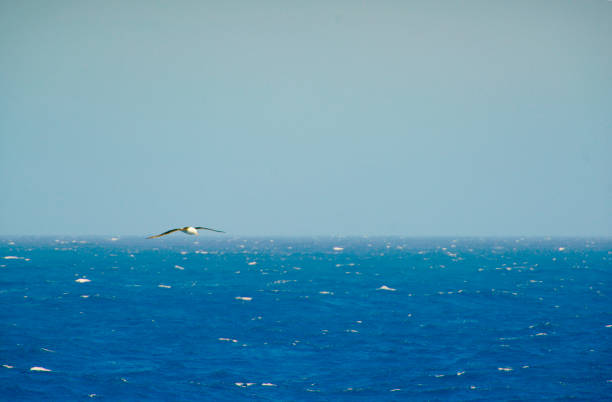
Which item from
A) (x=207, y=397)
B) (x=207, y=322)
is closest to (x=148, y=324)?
(x=207, y=322)

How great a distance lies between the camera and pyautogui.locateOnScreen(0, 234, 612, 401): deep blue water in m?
32.6

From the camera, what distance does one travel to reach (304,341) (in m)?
44.4

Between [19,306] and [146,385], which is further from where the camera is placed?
[19,306]

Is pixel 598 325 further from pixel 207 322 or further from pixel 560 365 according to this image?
pixel 207 322

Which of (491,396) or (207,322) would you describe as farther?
(207,322)

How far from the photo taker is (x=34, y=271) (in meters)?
105

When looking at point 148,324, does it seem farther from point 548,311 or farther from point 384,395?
point 548,311

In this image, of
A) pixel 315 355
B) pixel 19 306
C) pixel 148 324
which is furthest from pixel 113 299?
pixel 315 355

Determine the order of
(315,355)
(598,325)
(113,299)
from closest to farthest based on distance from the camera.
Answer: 1. (315,355)
2. (598,325)
3. (113,299)

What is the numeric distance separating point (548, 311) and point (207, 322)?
35285 mm

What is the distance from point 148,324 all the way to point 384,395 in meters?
27.3

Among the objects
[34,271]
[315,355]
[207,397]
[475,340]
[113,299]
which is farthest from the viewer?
[34,271]

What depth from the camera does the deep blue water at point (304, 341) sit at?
107 feet

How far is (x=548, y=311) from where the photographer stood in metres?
58.7
